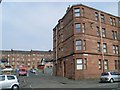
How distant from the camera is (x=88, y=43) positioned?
40750 millimetres

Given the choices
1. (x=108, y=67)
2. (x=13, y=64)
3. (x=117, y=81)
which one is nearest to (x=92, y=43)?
(x=108, y=67)

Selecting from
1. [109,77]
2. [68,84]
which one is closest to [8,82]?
[68,84]

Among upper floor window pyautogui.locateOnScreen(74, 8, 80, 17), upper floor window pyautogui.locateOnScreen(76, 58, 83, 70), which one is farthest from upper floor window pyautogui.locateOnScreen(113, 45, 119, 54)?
upper floor window pyautogui.locateOnScreen(74, 8, 80, 17)

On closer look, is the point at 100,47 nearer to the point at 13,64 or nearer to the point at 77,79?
the point at 77,79

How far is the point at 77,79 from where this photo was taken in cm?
3903

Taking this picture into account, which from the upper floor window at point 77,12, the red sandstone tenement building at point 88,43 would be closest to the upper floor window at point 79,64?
the red sandstone tenement building at point 88,43

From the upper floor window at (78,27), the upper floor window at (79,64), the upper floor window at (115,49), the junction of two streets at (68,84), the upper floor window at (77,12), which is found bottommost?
the junction of two streets at (68,84)

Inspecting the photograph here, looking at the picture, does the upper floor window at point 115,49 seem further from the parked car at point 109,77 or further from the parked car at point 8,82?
the parked car at point 8,82

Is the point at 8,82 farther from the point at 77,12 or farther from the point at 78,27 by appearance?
the point at 77,12

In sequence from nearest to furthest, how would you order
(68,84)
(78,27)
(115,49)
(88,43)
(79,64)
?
(68,84)
(79,64)
(88,43)
(78,27)
(115,49)

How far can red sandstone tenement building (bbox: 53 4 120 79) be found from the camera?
1570 inches

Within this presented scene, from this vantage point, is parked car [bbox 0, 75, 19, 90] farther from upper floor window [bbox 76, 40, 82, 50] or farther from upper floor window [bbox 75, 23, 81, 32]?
upper floor window [bbox 75, 23, 81, 32]

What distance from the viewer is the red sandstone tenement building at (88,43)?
39.9 m

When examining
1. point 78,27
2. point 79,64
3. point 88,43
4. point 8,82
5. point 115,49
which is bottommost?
point 8,82
